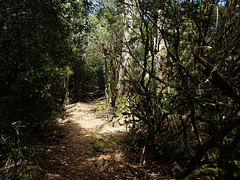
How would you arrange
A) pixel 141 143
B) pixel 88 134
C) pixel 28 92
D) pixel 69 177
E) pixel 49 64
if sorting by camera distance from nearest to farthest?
pixel 69 177
pixel 141 143
pixel 49 64
pixel 28 92
pixel 88 134

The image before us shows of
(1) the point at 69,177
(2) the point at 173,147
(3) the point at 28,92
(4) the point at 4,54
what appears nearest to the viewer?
(1) the point at 69,177

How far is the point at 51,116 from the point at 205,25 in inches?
211

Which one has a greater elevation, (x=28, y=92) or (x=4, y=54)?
(x=4, y=54)

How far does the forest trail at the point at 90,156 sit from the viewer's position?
10.0ft

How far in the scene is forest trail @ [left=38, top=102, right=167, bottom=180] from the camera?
3.06 metres

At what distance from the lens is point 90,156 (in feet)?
13.2

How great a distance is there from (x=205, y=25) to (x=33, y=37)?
14.6ft

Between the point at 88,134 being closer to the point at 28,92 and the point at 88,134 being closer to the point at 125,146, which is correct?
the point at 125,146

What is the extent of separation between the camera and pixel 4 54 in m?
3.68

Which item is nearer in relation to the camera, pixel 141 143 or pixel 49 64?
pixel 141 143

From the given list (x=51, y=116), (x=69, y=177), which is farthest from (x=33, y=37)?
(x=69, y=177)

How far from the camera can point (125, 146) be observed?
4.38 metres

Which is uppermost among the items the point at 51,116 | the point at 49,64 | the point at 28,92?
the point at 49,64

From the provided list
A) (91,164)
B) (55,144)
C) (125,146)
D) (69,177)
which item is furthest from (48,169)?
(125,146)
